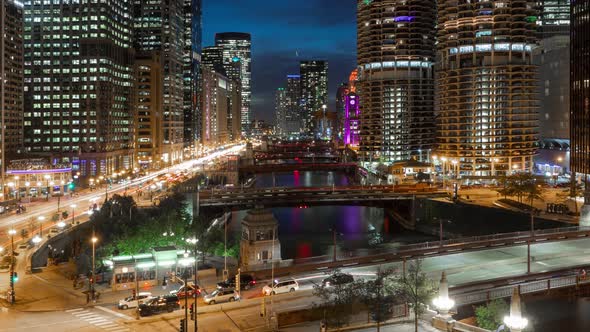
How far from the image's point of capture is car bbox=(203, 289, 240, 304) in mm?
44906

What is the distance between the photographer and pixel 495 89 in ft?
483

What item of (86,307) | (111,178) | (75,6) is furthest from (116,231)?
(75,6)

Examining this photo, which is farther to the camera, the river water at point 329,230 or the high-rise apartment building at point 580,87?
the high-rise apartment building at point 580,87

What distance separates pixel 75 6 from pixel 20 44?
66.1 ft

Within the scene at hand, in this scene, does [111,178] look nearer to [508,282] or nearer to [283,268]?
[283,268]

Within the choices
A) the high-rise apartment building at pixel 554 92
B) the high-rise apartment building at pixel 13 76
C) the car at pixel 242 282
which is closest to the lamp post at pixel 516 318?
the car at pixel 242 282

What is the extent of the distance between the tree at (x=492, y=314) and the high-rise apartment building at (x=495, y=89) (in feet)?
365

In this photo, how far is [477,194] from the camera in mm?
119250

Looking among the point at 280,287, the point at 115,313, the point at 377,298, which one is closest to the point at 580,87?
the point at 280,287

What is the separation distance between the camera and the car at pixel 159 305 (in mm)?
Result: 42500

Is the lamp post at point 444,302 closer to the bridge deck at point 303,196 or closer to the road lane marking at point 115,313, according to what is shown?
the road lane marking at point 115,313

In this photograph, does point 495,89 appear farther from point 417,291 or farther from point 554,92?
point 417,291

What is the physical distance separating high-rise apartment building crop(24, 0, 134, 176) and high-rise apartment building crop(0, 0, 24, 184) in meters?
5.78

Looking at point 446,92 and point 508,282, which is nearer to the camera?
point 508,282
